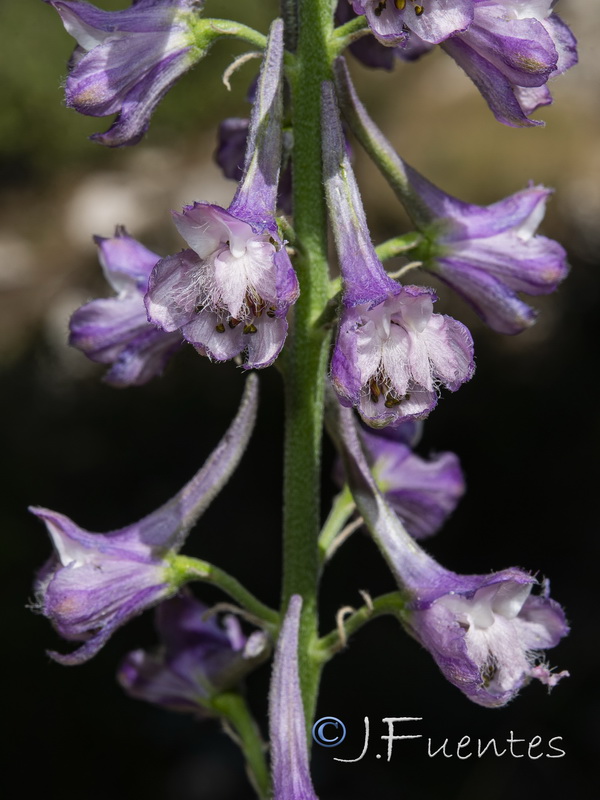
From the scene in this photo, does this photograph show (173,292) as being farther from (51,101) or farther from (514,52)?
(51,101)

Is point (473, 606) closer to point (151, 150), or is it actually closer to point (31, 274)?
point (31, 274)

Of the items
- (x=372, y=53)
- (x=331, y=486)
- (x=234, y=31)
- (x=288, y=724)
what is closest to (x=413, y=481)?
(x=288, y=724)

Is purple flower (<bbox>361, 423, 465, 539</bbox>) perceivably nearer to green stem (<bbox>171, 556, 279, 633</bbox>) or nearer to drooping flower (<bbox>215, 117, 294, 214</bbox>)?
green stem (<bbox>171, 556, 279, 633</bbox>)

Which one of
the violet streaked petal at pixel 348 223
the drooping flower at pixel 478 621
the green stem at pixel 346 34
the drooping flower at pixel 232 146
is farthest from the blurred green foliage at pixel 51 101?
the drooping flower at pixel 478 621

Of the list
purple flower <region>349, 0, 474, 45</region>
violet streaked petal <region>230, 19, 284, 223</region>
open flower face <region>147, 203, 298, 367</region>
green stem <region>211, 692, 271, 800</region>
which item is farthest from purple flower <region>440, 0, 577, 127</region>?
green stem <region>211, 692, 271, 800</region>

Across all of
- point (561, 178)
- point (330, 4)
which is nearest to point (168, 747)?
point (330, 4)

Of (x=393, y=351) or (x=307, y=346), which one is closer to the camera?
(x=393, y=351)
